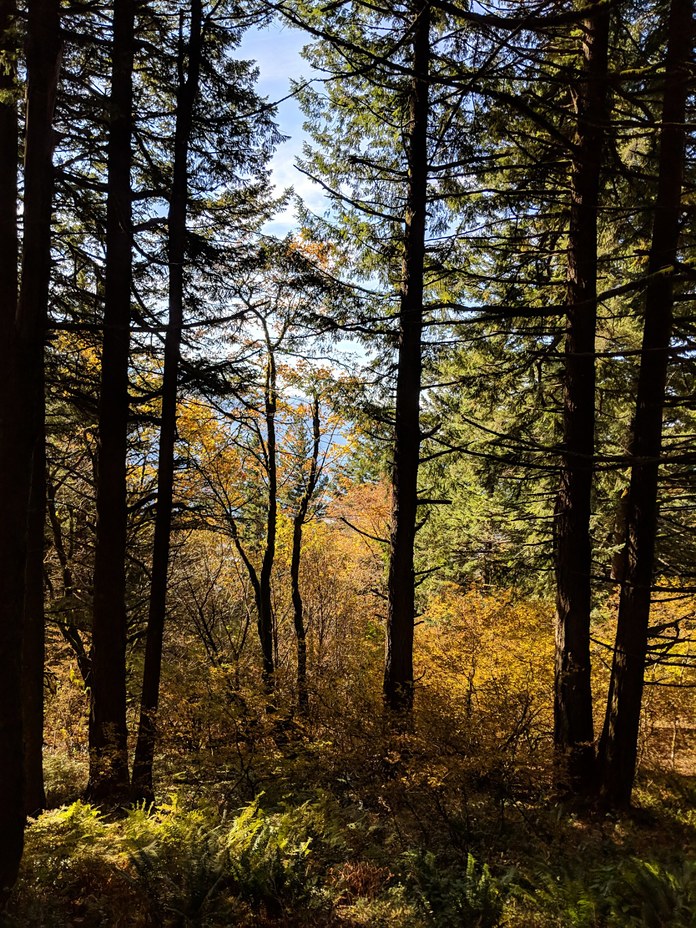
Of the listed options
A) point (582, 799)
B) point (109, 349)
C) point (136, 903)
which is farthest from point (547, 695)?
point (109, 349)

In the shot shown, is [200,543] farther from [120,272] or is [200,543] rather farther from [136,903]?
[136,903]

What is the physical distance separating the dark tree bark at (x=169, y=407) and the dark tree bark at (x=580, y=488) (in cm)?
511

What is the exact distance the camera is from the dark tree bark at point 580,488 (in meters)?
6.39

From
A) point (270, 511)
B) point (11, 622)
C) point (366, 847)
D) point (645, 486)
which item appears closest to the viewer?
point (11, 622)

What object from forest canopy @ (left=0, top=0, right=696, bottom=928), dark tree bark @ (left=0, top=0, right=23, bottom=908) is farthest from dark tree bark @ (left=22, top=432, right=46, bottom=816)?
dark tree bark @ (left=0, top=0, right=23, bottom=908)

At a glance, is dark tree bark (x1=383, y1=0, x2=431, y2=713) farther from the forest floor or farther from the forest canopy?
the forest floor

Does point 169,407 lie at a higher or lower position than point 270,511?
higher

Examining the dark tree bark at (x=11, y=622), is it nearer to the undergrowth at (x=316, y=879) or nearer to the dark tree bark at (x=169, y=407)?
the undergrowth at (x=316, y=879)

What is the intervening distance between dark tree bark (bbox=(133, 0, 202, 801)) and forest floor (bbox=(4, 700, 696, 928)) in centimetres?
76

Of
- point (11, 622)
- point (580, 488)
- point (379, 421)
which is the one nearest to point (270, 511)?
point (379, 421)

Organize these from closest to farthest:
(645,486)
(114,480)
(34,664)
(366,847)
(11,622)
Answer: (11,622) < (366,847) < (645,486) < (114,480) < (34,664)

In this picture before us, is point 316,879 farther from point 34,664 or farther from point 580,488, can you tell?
point 34,664

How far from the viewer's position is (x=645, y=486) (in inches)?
234

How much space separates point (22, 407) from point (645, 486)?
609 centimetres
